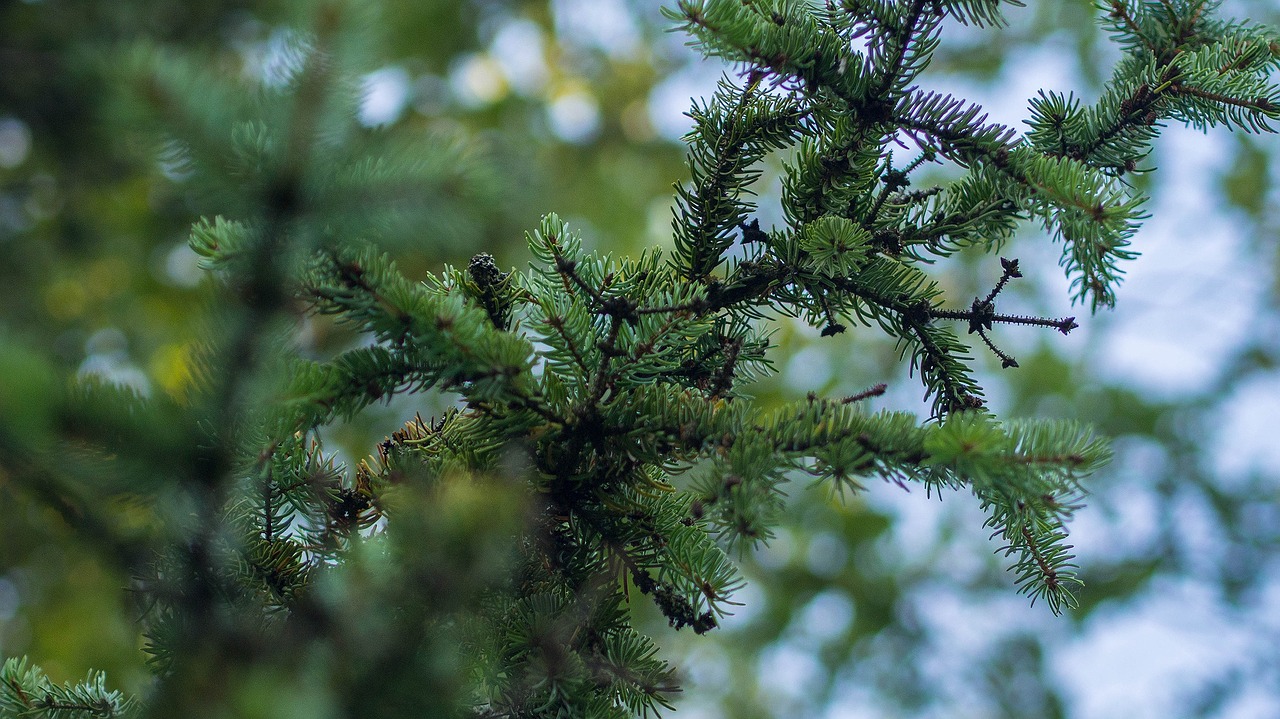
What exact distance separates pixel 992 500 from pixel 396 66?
4.57 meters

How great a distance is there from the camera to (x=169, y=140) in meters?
0.62

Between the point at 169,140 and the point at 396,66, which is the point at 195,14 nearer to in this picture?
the point at 396,66

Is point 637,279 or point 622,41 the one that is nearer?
point 637,279

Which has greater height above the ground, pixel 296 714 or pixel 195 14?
pixel 195 14

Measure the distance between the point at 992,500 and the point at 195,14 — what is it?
4.20 meters

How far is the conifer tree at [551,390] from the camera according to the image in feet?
1.96

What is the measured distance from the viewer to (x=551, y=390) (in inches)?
33.8

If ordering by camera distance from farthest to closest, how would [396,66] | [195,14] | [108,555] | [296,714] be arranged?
[396,66] < [195,14] < [108,555] < [296,714]

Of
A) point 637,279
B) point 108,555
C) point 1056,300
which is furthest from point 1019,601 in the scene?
point 108,555

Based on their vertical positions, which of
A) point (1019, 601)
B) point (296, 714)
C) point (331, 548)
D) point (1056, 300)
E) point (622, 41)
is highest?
point (622, 41)

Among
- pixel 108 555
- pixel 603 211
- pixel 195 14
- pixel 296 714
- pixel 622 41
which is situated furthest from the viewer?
pixel 622 41

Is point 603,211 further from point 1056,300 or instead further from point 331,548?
point 331,548

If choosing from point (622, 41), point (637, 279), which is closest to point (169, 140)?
point (637, 279)

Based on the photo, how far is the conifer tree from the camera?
60 cm
